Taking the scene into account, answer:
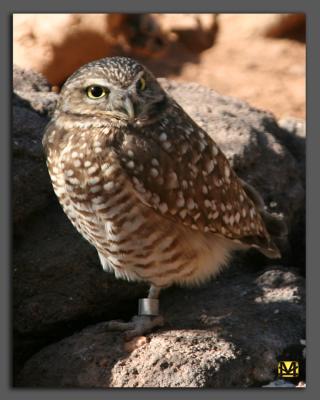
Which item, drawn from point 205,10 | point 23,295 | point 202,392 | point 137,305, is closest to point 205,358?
point 202,392

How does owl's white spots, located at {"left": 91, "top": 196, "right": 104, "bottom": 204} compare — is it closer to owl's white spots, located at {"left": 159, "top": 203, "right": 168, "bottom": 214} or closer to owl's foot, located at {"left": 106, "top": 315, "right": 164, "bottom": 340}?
owl's white spots, located at {"left": 159, "top": 203, "right": 168, "bottom": 214}

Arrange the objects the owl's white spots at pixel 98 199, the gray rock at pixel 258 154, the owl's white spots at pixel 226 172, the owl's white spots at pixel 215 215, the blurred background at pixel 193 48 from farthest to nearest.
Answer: the gray rock at pixel 258 154 → the blurred background at pixel 193 48 → the owl's white spots at pixel 226 172 → the owl's white spots at pixel 215 215 → the owl's white spots at pixel 98 199

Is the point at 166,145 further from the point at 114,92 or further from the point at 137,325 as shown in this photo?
the point at 137,325

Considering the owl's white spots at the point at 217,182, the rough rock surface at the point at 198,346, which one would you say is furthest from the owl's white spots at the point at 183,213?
the rough rock surface at the point at 198,346

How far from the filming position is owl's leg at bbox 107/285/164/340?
364cm

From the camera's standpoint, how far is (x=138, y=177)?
10.6ft

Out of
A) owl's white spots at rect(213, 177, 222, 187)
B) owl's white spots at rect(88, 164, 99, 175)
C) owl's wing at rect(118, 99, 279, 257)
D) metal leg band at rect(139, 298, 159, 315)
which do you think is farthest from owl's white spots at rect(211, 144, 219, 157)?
metal leg band at rect(139, 298, 159, 315)

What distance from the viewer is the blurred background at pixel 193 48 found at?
160 inches

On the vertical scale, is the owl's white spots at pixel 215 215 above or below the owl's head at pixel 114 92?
below

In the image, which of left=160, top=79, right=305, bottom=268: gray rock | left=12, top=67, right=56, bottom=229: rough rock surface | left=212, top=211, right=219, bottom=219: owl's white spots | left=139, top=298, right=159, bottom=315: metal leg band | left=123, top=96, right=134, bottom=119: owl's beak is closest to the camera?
left=123, top=96, right=134, bottom=119: owl's beak

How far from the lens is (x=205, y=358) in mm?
3434

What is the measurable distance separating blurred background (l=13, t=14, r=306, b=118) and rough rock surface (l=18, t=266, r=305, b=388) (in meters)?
1.05

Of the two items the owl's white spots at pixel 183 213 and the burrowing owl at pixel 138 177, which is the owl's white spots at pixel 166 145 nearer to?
the burrowing owl at pixel 138 177

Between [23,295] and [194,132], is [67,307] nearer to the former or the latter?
[23,295]
